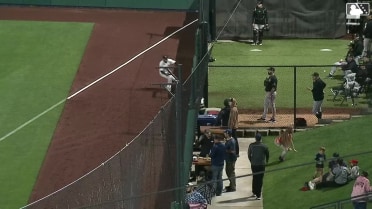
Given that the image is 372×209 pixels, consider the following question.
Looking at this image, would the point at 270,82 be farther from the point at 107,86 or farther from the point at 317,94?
the point at 107,86

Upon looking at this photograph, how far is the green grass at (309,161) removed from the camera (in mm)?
22922

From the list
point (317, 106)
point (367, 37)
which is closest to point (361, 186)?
point (317, 106)

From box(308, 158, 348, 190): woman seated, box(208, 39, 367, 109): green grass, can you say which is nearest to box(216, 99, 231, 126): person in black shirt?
box(208, 39, 367, 109): green grass

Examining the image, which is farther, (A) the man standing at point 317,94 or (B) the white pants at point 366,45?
(B) the white pants at point 366,45

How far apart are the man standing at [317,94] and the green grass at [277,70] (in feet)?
1.56

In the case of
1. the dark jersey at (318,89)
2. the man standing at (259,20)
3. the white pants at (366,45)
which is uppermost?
the man standing at (259,20)

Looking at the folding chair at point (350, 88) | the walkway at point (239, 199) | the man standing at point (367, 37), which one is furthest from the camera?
the man standing at point (367, 37)

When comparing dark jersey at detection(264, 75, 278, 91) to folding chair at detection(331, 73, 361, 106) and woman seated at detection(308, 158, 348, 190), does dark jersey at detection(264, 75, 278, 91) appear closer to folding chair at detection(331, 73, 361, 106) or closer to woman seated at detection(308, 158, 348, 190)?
folding chair at detection(331, 73, 361, 106)

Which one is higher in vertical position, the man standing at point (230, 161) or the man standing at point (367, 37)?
the man standing at point (367, 37)

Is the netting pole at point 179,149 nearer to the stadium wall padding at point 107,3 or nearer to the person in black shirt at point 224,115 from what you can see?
the person in black shirt at point 224,115

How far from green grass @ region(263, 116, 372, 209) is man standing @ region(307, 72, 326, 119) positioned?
71 cm

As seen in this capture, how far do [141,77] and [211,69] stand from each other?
2839 millimetres

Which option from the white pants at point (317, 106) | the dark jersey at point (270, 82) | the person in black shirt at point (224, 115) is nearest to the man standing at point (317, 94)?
the white pants at point (317, 106)

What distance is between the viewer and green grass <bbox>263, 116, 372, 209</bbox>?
2292 cm
